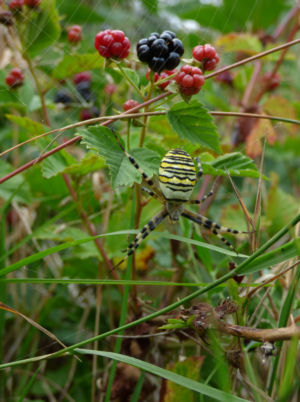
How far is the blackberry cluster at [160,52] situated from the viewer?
128 cm

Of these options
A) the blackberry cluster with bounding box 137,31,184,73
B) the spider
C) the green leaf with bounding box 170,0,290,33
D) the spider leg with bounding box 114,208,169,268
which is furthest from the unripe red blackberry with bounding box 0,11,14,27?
the green leaf with bounding box 170,0,290,33

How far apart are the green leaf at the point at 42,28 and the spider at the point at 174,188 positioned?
720 mm

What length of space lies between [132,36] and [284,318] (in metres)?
1.05

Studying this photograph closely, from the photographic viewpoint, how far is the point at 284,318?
1.17 metres

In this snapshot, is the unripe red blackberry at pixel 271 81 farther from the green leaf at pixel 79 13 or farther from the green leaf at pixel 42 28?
the green leaf at pixel 42 28

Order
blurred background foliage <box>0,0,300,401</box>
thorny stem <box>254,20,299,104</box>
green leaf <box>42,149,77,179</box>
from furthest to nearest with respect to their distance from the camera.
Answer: thorny stem <box>254,20,299,104</box>
blurred background foliage <box>0,0,300,401</box>
green leaf <box>42,149,77,179</box>

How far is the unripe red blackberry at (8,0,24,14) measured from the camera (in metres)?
1.63

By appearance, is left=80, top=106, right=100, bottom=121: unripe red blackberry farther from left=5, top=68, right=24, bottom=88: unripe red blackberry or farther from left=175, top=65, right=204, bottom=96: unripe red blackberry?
left=175, top=65, right=204, bottom=96: unripe red blackberry

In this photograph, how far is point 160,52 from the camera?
1.28 metres

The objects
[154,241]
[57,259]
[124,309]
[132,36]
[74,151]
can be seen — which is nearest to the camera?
[124,309]

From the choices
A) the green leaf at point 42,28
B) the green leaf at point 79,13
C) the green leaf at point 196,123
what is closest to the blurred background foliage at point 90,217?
the green leaf at point 42,28

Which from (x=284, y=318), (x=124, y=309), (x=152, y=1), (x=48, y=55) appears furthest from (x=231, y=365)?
(x=48, y=55)

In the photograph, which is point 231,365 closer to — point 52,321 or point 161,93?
point 161,93

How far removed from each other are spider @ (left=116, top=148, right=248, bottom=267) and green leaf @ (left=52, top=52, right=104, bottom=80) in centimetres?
61
